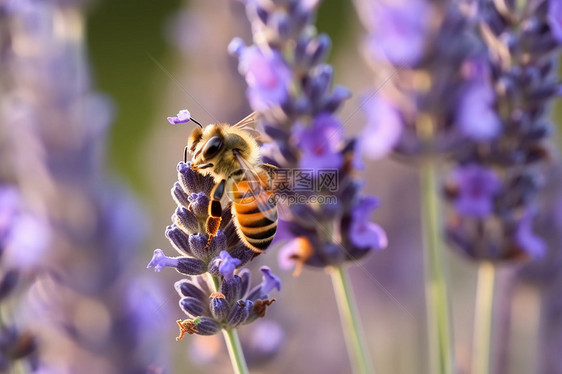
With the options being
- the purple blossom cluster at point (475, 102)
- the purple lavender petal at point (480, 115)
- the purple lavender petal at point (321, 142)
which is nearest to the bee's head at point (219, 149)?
the purple lavender petal at point (321, 142)

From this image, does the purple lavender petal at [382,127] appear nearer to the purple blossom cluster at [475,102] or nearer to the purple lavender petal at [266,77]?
the purple blossom cluster at [475,102]

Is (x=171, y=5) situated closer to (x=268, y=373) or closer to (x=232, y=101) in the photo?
(x=232, y=101)

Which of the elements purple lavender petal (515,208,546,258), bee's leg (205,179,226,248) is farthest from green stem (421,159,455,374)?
bee's leg (205,179,226,248)

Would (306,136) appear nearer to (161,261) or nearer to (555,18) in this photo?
(161,261)

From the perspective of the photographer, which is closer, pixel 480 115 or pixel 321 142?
pixel 321 142

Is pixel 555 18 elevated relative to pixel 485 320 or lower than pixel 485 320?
elevated

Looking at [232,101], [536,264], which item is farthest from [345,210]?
[232,101]

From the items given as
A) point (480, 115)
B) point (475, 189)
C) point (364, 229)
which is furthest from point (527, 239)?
point (364, 229)
